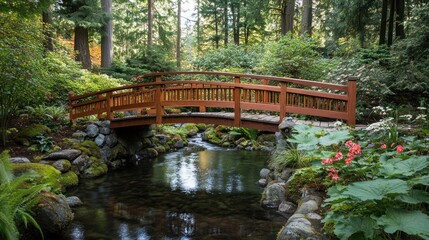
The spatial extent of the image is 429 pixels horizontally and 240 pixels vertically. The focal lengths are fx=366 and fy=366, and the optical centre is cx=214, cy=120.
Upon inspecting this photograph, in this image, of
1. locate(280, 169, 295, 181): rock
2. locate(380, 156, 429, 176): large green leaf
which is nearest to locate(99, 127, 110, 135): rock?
locate(280, 169, 295, 181): rock

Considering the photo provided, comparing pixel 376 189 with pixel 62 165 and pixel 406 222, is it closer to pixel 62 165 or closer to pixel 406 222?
pixel 406 222

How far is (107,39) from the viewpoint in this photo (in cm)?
1747

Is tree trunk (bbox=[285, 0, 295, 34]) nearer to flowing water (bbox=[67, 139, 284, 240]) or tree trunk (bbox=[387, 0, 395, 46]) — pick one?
tree trunk (bbox=[387, 0, 395, 46])

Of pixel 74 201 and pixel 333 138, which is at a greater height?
pixel 333 138

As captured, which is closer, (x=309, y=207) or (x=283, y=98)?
(x=309, y=207)

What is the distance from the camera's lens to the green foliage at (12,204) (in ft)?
12.9

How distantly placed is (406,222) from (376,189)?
0.35m

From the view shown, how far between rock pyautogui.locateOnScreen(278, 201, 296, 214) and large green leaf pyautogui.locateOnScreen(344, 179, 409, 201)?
118 inches

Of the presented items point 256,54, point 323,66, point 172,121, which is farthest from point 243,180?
point 256,54

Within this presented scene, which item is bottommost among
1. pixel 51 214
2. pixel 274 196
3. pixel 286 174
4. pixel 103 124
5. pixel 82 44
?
pixel 274 196

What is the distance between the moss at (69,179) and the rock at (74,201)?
1.07m

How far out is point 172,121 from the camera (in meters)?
9.97

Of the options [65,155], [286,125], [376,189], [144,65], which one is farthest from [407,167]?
[144,65]

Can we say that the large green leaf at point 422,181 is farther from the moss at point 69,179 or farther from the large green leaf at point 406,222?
the moss at point 69,179
